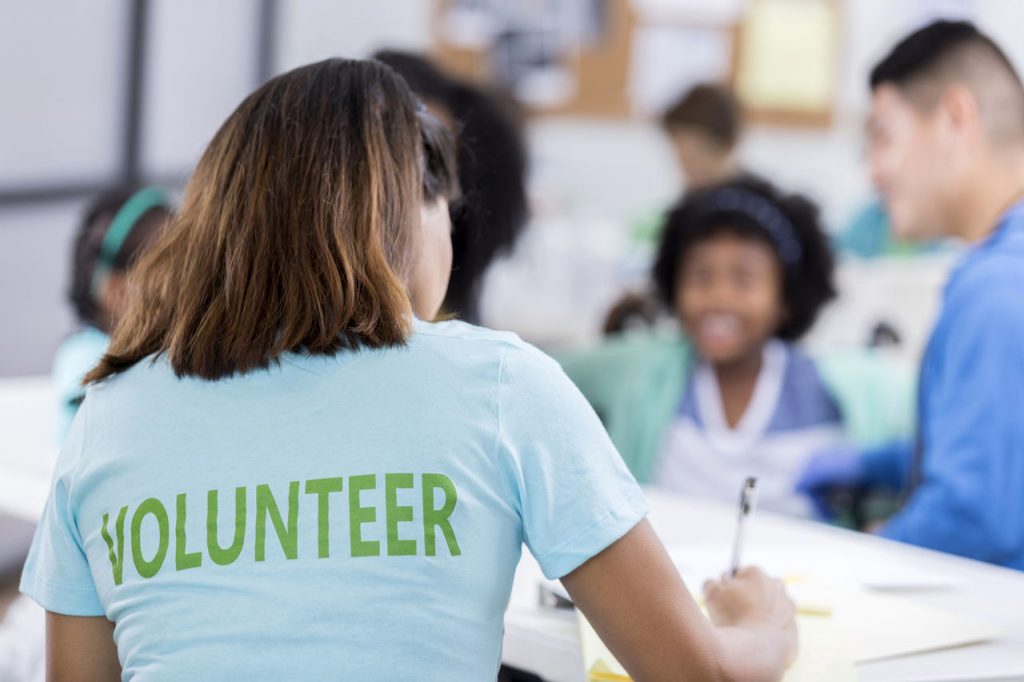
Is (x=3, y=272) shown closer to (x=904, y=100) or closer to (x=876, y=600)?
(x=904, y=100)

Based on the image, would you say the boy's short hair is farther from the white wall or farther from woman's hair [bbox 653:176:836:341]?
the white wall

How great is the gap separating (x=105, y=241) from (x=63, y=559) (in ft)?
3.56

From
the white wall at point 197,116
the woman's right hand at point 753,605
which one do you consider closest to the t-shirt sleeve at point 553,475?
the woman's right hand at point 753,605

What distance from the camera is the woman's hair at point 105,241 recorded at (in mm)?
1979

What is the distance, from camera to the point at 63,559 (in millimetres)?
991

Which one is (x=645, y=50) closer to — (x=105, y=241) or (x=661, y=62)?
(x=661, y=62)

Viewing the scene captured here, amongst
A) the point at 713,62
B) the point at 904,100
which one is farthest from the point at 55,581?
the point at 713,62

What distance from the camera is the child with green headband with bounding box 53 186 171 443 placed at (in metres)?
1.93

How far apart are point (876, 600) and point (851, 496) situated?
95cm

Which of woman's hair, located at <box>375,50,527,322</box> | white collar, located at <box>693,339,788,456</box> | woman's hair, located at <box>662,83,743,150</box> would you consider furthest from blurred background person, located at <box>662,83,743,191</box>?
woman's hair, located at <box>375,50,527,322</box>

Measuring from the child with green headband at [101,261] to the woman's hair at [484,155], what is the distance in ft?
1.51

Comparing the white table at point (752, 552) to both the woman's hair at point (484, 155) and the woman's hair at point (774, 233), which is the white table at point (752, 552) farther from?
the woman's hair at point (774, 233)

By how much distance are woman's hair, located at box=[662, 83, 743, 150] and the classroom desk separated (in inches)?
89.7

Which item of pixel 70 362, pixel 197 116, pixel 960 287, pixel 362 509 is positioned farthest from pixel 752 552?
pixel 197 116
